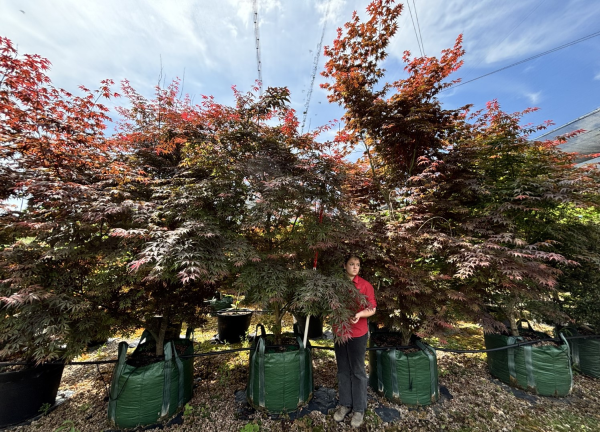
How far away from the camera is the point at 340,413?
6.28 feet

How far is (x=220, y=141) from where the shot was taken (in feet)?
7.32

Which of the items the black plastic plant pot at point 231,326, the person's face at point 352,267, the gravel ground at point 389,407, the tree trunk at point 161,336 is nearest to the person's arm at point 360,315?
the person's face at point 352,267

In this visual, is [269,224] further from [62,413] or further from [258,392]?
[62,413]

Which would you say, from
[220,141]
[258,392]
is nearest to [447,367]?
[258,392]

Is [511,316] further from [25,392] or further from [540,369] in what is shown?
[25,392]

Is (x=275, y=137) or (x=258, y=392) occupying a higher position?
(x=275, y=137)

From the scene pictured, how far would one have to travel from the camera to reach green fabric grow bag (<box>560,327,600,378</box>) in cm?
255

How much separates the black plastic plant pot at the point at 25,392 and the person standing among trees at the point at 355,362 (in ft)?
8.06

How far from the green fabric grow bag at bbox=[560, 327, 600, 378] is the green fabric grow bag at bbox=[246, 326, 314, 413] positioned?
296 cm

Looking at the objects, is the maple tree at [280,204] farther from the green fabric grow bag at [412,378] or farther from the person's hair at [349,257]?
the green fabric grow bag at [412,378]

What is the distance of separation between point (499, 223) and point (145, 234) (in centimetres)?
329

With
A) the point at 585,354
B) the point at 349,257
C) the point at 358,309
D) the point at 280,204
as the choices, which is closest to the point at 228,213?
the point at 280,204

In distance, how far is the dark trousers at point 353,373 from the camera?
1889 millimetres

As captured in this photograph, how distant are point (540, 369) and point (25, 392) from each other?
181 inches
